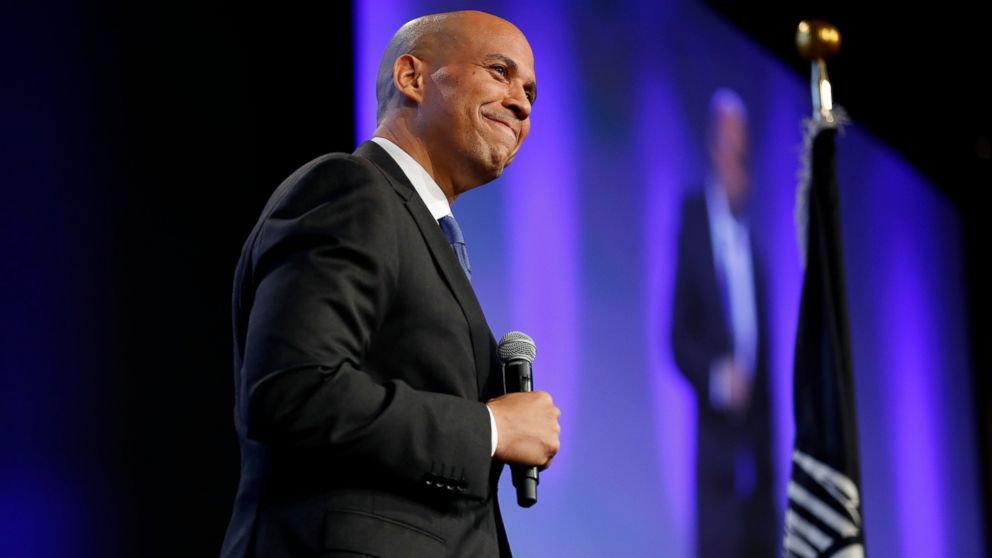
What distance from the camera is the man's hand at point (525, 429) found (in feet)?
5.33

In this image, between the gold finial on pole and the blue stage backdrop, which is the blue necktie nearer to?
the blue stage backdrop

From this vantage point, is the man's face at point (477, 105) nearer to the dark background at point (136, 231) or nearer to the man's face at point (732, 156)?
the dark background at point (136, 231)

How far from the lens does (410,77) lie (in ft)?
6.70

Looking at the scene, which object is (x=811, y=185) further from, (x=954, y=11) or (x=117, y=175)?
(x=117, y=175)

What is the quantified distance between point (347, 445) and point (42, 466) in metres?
1.10

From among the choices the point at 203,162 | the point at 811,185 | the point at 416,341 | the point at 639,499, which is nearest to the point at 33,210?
the point at 203,162

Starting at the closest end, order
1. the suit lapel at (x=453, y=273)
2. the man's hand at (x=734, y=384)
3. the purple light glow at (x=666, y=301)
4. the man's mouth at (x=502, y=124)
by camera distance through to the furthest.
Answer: the suit lapel at (x=453, y=273) < the man's mouth at (x=502, y=124) < the purple light glow at (x=666, y=301) < the man's hand at (x=734, y=384)

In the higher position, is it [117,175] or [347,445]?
[117,175]

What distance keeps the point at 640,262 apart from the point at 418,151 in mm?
1720

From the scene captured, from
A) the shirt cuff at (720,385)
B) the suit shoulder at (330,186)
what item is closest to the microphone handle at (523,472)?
the suit shoulder at (330,186)

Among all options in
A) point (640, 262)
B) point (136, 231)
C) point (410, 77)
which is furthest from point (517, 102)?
point (640, 262)

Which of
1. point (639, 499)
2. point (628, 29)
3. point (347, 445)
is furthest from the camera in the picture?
point (628, 29)

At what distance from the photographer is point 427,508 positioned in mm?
1581

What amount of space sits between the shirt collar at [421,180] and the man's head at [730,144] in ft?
7.23
